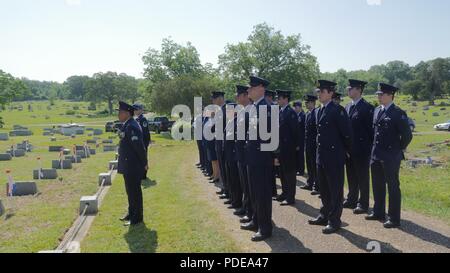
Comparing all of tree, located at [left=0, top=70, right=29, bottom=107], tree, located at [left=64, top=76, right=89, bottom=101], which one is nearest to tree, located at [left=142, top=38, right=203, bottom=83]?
tree, located at [left=0, top=70, right=29, bottom=107]

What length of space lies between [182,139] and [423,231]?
82.6 ft

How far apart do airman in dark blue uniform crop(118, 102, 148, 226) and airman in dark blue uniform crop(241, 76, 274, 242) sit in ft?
7.60

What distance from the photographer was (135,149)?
7.75 metres

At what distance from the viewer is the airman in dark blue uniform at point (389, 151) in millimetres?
6996

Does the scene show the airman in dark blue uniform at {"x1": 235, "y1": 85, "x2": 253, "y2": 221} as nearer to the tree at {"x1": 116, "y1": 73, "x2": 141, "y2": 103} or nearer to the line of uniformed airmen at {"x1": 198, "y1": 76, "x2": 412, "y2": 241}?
the line of uniformed airmen at {"x1": 198, "y1": 76, "x2": 412, "y2": 241}

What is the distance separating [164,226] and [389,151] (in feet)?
14.0

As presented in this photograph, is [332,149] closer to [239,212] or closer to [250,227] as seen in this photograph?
[250,227]

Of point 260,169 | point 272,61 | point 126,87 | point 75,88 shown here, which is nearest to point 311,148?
point 260,169

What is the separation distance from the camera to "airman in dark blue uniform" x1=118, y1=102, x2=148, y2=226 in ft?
25.5

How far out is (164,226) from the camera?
7.69 metres

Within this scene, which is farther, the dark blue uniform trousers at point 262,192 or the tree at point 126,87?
the tree at point 126,87

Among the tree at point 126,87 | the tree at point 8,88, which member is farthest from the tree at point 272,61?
the tree at point 126,87

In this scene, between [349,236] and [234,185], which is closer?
[349,236]

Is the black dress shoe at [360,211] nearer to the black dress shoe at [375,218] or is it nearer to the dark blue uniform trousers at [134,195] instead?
the black dress shoe at [375,218]
